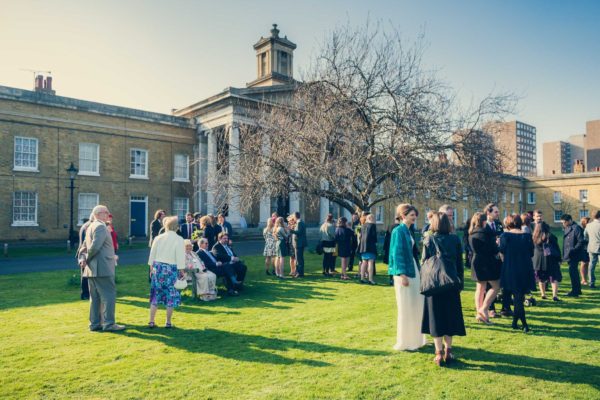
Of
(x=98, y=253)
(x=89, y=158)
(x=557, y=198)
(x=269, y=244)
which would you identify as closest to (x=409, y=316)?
(x=98, y=253)

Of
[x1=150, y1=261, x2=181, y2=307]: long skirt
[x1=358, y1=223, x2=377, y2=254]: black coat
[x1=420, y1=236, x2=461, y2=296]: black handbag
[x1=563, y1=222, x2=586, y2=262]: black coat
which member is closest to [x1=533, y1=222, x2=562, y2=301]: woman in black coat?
[x1=563, y1=222, x2=586, y2=262]: black coat

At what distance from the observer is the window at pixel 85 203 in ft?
87.8

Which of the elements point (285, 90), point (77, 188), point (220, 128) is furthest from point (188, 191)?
point (285, 90)

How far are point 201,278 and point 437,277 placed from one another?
6.07m

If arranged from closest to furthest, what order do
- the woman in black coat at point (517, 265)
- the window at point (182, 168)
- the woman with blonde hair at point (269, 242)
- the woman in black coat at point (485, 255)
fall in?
the woman in black coat at point (517, 265) → the woman in black coat at point (485, 255) → the woman with blonde hair at point (269, 242) → the window at point (182, 168)

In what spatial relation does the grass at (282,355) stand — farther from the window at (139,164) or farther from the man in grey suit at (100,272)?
the window at (139,164)

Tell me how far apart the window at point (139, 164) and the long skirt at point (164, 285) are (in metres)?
24.1

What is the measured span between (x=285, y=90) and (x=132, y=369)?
26767 millimetres

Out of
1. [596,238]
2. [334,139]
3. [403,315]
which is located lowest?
[403,315]

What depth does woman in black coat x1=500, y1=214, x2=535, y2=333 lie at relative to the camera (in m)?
7.11

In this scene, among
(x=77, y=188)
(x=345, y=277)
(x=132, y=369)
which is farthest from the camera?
(x=77, y=188)

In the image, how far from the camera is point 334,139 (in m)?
14.9

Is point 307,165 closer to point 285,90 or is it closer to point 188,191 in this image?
point 285,90

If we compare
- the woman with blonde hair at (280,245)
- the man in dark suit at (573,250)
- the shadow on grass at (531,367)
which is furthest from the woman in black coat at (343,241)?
the shadow on grass at (531,367)
